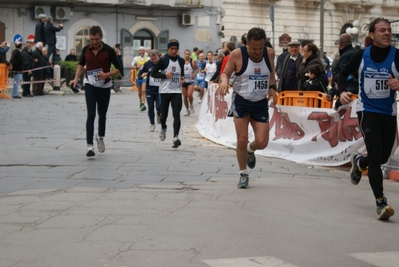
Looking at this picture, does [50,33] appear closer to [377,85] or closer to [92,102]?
[92,102]

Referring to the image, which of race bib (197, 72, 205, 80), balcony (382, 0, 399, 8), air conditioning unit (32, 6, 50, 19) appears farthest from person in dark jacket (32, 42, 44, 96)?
balcony (382, 0, 399, 8)

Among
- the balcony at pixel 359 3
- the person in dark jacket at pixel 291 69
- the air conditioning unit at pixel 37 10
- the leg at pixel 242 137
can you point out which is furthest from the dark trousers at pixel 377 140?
the balcony at pixel 359 3

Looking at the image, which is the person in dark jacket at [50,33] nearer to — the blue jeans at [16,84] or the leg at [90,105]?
the blue jeans at [16,84]

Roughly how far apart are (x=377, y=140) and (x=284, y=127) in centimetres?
Result: 532

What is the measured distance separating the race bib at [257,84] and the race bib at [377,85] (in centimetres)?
151

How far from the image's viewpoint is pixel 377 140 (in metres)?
7.75

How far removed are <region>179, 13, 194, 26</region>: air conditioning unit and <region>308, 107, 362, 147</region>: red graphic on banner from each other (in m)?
32.4

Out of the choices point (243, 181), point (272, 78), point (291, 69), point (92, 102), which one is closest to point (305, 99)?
point (291, 69)

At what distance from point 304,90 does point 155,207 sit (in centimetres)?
653

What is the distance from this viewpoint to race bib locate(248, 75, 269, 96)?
9070mm

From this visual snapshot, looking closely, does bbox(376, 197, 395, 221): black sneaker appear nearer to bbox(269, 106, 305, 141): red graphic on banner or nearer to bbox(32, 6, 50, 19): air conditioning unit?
bbox(269, 106, 305, 141): red graphic on banner

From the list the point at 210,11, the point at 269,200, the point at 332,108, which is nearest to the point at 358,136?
the point at 332,108

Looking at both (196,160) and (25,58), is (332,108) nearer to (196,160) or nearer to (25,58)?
(196,160)

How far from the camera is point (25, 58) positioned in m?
26.4
